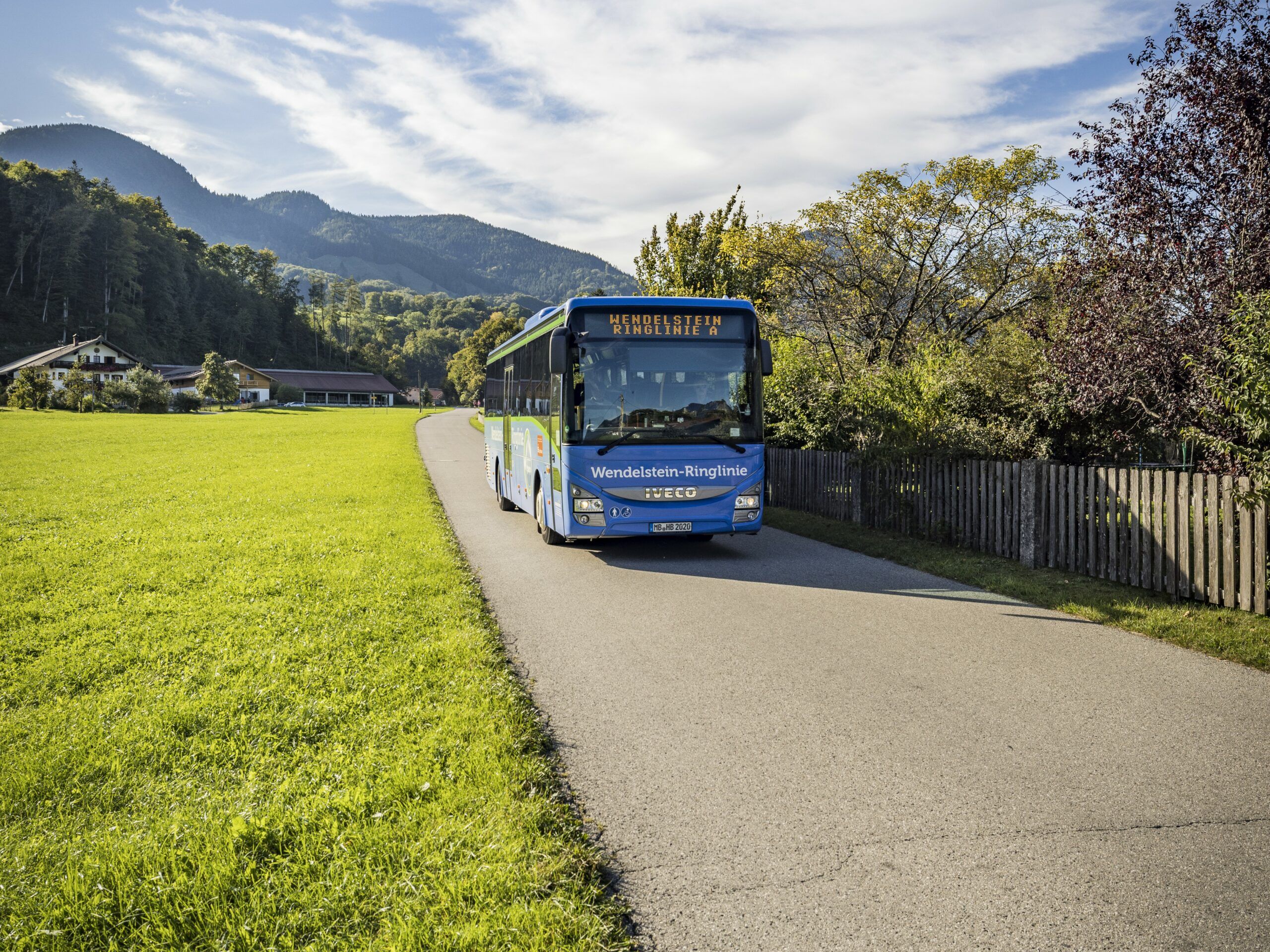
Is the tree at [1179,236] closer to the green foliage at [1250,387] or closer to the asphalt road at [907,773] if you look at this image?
the green foliage at [1250,387]

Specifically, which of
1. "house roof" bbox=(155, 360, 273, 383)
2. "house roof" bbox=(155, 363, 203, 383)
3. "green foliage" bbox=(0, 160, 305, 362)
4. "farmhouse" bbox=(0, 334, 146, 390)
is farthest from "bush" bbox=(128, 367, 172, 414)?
"green foliage" bbox=(0, 160, 305, 362)

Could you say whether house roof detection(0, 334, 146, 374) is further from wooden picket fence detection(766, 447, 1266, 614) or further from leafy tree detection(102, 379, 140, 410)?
wooden picket fence detection(766, 447, 1266, 614)

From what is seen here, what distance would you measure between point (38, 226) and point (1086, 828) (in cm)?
14702

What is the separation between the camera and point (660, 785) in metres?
4.16

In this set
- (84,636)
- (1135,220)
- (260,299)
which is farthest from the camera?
(260,299)

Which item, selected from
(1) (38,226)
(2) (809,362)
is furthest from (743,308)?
(1) (38,226)

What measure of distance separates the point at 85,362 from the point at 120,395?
23.0 meters

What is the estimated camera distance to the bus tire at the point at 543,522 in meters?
12.1

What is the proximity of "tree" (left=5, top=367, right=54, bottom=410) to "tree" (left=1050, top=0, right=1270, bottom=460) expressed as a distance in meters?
83.4

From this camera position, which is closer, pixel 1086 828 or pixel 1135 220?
pixel 1086 828

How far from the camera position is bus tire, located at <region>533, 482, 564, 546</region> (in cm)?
1205

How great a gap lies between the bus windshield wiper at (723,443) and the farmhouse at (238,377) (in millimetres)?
111044

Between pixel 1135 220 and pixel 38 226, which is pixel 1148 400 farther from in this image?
pixel 38 226

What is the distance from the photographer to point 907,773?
4.28 metres
